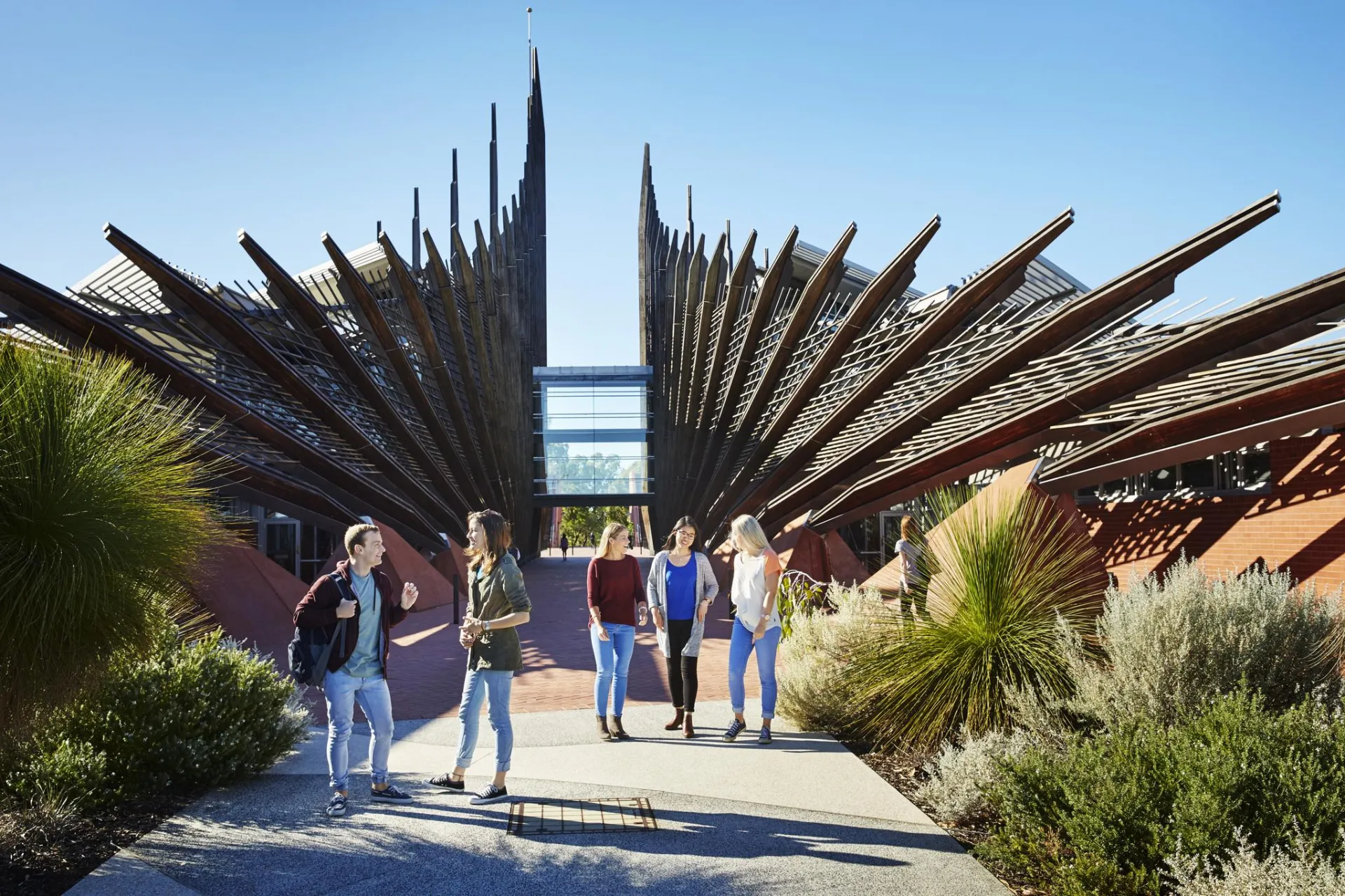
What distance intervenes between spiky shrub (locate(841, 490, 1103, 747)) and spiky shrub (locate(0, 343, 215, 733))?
4566 mm

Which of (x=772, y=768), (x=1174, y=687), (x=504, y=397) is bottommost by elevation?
(x=772, y=768)

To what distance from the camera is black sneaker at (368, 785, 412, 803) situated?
5875 millimetres

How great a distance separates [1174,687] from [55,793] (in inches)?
245

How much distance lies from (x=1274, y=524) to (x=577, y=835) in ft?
32.1

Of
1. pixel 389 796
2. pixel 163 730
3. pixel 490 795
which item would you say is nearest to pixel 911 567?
pixel 490 795

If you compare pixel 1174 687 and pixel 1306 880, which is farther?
pixel 1174 687

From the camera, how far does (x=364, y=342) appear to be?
79.5ft

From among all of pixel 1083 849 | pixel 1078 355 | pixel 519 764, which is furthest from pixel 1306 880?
pixel 1078 355

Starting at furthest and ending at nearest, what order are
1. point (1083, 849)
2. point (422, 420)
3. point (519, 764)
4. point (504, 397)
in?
point (504, 397) < point (422, 420) < point (519, 764) < point (1083, 849)

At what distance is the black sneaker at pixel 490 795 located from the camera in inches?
232

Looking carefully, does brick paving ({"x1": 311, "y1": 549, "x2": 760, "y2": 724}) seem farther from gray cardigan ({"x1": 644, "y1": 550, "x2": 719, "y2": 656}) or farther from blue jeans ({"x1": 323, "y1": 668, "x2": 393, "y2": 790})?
blue jeans ({"x1": 323, "y1": 668, "x2": 393, "y2": 790})

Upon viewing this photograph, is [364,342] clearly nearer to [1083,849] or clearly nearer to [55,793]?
[55,793]

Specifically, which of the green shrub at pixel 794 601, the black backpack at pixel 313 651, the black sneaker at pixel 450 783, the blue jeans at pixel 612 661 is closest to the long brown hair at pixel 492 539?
the black backpack at pixel 313 651

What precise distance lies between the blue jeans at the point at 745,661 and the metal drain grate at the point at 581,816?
73.2 inches
